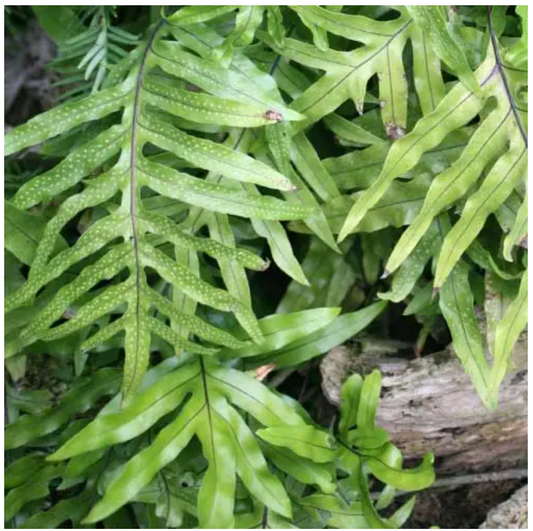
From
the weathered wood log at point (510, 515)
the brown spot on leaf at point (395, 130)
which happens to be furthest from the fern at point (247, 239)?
the weathered wood log at point (510, 515)

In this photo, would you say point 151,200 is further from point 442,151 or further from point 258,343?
point 442,151

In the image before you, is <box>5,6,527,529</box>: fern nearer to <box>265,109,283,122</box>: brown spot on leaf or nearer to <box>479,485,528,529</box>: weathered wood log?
<box>265,109,283,122</box>: brown spot on leaf

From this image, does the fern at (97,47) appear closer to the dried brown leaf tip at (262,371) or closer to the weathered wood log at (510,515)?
the dried brown leaf tip at (262,371)

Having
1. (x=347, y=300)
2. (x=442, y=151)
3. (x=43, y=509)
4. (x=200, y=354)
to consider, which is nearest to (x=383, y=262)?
(x=347, y=300)

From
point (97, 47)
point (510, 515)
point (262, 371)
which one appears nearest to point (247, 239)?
point (262, 371)

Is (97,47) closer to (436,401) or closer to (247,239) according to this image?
(247,239)

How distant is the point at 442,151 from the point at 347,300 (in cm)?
35

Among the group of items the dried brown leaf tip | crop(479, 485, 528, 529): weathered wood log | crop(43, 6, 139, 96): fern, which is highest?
crop(43, 6, 139, 96): fern

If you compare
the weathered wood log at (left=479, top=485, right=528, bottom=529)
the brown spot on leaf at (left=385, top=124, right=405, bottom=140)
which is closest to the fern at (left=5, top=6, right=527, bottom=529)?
the brown spot on leaf at (left=385, top=124, right=405, bottom=140)

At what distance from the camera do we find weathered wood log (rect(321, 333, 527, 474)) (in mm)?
1274

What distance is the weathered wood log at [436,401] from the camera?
1.27m

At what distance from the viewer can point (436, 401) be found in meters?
1.28

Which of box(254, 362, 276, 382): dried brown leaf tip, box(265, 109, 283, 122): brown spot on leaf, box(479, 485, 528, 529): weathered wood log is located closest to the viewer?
box(265, 109, 283, 122): brown spot on leaf

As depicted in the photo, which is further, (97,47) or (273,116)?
(97,47)
